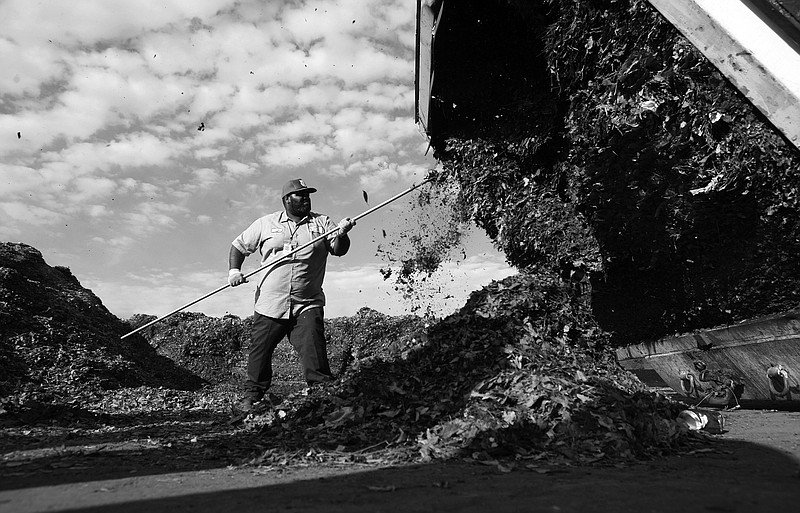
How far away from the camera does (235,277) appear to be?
534cm

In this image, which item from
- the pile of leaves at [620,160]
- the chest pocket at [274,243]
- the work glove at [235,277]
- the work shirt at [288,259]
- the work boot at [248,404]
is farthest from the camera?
the work glove at [235,277]

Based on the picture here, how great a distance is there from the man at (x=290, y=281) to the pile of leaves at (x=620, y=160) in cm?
126

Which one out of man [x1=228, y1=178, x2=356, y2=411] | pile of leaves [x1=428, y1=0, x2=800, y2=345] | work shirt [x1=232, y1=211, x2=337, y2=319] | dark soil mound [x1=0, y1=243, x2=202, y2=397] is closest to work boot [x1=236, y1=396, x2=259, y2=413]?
man [x1=228, y1=178, x2=356, y2=411]

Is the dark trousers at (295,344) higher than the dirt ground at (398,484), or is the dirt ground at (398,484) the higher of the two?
the dark trousers at (295,344)

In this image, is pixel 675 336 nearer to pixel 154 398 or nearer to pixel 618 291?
pixel 618 291

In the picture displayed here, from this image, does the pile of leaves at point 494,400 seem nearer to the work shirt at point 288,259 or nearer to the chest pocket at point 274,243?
the work shirt at point 288,259

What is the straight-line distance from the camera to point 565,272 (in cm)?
443

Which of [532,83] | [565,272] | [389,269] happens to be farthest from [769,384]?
[389,269]

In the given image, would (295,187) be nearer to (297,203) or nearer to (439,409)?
(297,203)

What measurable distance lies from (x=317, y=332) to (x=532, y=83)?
2678mm

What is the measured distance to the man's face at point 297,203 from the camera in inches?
207

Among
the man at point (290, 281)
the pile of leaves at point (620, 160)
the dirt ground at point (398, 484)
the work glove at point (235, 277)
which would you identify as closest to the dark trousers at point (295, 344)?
the man at point (290, 281)

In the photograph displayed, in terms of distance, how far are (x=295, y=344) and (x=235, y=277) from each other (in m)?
0.94

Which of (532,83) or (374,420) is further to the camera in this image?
(532,83)
